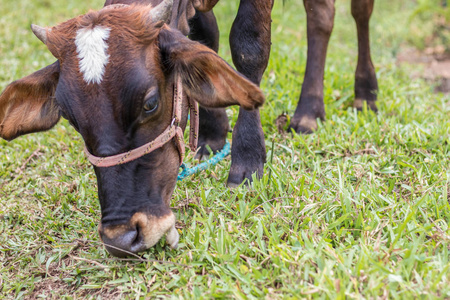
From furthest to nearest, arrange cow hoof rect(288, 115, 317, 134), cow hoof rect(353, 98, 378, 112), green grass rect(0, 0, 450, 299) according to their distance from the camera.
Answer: cow hoof rect(353, 98, 378, 112), cow hoof rect(288, 115, 317, 134), green grass rect(0, 0, 450, 299)

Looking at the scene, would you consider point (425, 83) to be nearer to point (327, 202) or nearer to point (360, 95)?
point (360, 95)

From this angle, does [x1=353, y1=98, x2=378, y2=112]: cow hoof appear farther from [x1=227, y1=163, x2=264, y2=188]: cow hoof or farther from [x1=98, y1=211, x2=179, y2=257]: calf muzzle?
[x1=98, y1=211, x2=179, y2=257]: calf muzzle

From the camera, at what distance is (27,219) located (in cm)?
310

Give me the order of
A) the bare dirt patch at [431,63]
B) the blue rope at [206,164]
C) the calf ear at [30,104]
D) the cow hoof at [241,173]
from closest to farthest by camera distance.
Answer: the calf ear at [30,104] < the blue rope at [206,164] < the cow hoof at [241,173] < the bare dirt patch at [431,63]

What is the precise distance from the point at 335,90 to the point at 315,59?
2.49 feet

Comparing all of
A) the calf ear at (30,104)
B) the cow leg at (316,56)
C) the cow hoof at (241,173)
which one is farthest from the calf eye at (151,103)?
the cow leg at (316,56)

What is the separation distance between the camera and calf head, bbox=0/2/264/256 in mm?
2207

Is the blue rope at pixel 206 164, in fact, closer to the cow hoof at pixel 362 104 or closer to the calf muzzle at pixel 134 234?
the calf muzzle at pixel 134 234

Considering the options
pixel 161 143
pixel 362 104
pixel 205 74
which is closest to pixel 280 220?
pixel 161 143

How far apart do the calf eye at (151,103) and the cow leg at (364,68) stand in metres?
2.81

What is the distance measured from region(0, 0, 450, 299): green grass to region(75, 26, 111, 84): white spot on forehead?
939 mm

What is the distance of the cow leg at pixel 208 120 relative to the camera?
149 inches

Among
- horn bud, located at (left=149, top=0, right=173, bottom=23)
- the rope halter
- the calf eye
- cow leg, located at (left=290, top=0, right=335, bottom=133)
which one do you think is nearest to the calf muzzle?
the rope halter

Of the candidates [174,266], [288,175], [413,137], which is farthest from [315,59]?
[174,266]
